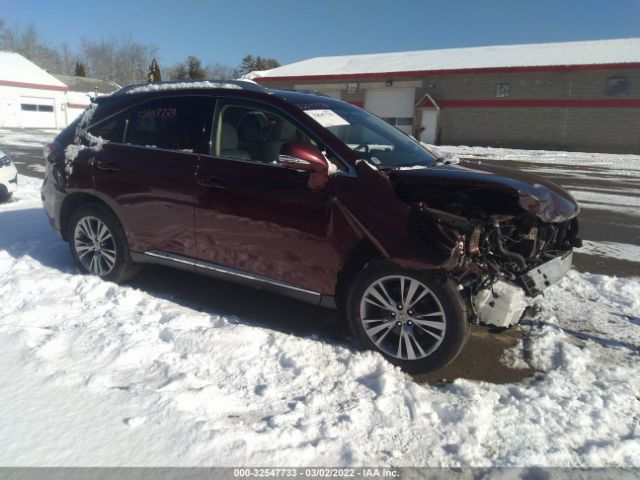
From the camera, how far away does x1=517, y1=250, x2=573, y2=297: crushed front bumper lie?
341 centimetres

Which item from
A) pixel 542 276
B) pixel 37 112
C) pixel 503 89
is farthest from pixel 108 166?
pixel 37 112

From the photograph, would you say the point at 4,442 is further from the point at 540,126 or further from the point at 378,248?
the point at 540,126

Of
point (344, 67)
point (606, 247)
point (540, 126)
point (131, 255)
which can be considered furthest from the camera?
point (344, 67)

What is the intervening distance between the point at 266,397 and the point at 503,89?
31.8 m

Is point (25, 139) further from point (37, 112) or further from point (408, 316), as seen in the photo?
point (408, 316)

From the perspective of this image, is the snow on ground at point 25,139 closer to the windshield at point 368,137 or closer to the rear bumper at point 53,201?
the rear bumper at point 53,201

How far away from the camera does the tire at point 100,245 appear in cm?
460

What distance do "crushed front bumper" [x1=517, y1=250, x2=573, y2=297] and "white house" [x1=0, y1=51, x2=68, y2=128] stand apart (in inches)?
1731

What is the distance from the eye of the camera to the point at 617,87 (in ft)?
90.9

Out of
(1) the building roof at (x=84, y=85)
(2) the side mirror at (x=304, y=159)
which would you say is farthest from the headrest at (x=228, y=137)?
(1) the building roof at (x=84, y=85)

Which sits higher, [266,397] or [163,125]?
[163,125]

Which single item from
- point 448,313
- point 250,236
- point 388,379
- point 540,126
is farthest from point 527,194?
point 540,126

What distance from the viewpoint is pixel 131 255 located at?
4570 mm

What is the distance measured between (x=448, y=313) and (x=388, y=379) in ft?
1.89
